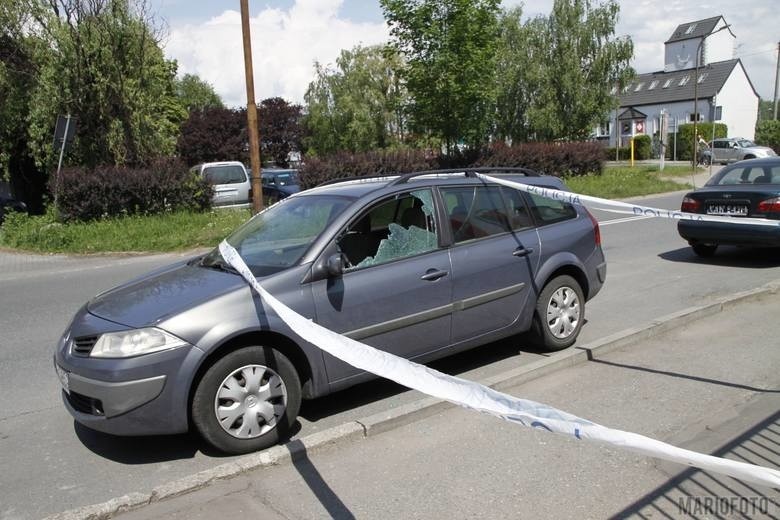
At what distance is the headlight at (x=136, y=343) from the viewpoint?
12.4 ft

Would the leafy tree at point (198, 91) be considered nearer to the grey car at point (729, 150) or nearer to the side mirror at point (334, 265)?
the grey car at point (729, 150)

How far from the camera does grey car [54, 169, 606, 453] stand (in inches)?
150

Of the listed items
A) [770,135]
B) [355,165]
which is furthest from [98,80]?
[770,135]

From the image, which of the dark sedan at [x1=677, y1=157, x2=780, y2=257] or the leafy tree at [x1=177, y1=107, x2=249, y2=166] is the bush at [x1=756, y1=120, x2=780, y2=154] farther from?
the dark sedan at [x1=677, y1=157, x2=780, y2=257]

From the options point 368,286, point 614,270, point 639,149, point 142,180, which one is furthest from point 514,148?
point 639,149

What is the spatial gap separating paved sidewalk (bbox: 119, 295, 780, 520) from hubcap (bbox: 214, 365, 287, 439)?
13.1 inches

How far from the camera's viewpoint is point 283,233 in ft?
16.2

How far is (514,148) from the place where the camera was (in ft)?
81.7

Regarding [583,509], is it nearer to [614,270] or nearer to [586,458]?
[586,458]

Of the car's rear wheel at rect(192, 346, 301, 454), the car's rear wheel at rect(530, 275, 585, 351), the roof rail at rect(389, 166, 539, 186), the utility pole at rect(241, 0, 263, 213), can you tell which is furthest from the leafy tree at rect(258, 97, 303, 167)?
the car's rear wheel at rect(192, 346, 301, 454)

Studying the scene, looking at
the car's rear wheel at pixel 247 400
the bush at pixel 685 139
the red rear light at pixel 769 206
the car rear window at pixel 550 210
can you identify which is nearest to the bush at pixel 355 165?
the red rear light at pixel 769 206

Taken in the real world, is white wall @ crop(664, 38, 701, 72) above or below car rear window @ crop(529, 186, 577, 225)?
above

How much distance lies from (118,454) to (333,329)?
1.54 metres

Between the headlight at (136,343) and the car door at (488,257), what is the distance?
209 cm
